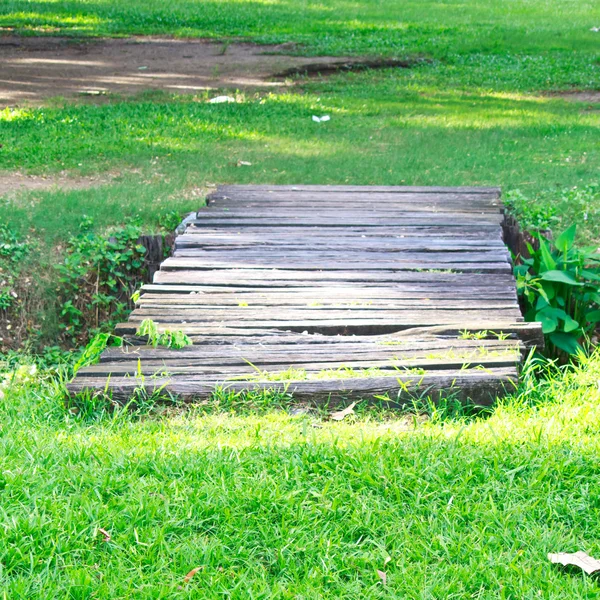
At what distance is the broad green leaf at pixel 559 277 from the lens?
506cm

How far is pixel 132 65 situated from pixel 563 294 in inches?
440

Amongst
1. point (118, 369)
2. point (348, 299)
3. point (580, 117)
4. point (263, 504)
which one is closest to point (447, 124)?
point (580, 117)

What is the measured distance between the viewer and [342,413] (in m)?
3.81

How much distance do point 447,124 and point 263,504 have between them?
801cm

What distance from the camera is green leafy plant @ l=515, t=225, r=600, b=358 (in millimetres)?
4988

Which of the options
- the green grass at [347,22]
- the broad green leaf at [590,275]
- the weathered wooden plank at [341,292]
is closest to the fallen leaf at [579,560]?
the weathered wooden plank at [341,292]

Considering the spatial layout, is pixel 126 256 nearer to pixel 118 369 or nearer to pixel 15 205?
pixel 15 205

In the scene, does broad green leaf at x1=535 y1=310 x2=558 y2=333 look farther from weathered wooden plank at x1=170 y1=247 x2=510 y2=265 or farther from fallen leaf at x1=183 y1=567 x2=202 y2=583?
fallen leaf at x1=183 y1=567 x2=202 y2=583

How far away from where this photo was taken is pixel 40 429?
3738mm

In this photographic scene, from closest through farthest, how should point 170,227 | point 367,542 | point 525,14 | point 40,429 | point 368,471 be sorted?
point 367,542, point 368,471, point 40,429, point 170,227, point 525,14

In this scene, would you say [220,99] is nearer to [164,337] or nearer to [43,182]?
[43,182]

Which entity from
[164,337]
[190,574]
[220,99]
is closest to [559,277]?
[164,337]

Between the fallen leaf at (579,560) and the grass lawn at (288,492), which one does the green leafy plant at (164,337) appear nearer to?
the grass lawn at (288,492)

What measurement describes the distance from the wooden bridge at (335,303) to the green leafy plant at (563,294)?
225 mm
